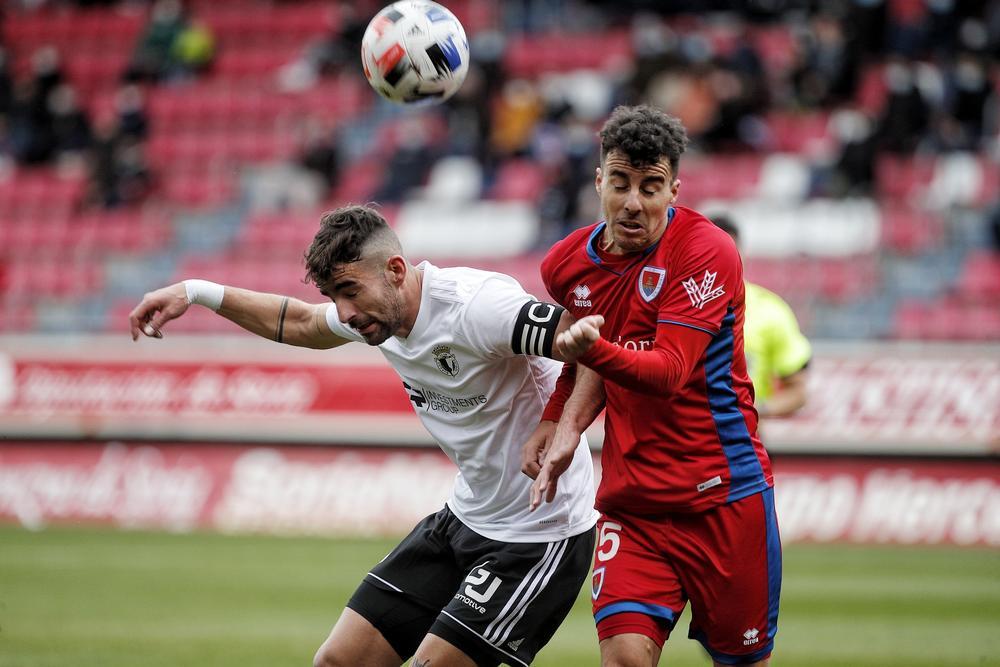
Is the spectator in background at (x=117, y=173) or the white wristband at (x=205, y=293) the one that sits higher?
the white wristband at (x=205, y=293)

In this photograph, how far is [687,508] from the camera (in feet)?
16.3

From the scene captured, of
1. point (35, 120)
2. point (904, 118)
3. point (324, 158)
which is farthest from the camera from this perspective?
point (35, 120)

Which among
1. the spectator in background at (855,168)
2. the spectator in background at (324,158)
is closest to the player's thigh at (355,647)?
the spectator in background at (855,168)

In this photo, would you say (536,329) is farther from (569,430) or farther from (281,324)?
(281,324)

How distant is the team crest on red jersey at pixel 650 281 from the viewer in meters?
4.92

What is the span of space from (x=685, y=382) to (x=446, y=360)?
94cm

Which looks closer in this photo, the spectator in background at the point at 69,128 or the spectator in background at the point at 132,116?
the spectator in background at the point at 132,116

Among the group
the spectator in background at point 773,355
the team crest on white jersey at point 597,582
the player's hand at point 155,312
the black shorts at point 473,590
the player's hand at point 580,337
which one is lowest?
the black shorts at point 473,590

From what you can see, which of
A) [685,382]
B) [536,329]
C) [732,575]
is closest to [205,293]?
[536,329]

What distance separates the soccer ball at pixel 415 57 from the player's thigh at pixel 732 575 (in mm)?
2374

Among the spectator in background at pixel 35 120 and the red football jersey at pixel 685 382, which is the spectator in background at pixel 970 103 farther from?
Result: the spectator in background at pixel 35 120

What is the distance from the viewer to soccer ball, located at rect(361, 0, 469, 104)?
609 centimetres

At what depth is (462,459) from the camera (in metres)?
5.34

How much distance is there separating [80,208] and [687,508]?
16.5 meters
